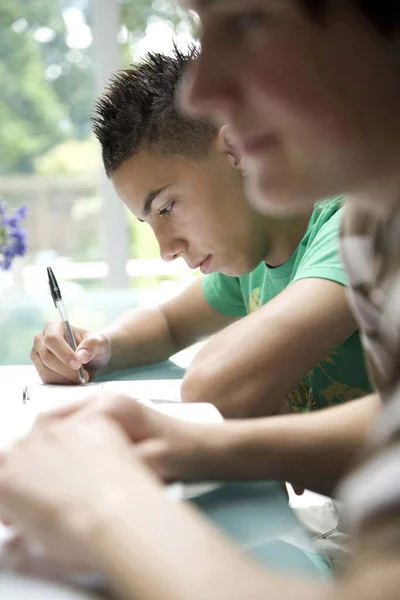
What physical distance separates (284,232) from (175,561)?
0.85 m

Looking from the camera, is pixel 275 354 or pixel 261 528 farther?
pixel 275 354

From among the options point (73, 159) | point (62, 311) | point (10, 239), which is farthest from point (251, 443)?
point (73, 159)

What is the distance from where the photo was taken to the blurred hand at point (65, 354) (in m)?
1.07

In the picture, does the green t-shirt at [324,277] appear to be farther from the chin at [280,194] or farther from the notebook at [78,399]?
the chin at [280,194]

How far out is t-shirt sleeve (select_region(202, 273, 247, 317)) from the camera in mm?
1366

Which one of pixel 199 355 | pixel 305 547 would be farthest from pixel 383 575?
pixel 199 355

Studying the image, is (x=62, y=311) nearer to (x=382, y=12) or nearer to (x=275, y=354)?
(x=275, y=354)

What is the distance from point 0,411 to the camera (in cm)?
75

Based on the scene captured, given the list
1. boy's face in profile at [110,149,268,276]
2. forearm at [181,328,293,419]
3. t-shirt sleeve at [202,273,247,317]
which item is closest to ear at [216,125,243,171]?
boy's face in profile at [110,149,268,276]

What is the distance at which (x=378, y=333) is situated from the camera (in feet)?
1.60

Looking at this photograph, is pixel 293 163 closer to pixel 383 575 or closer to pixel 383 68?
pixel 383 68

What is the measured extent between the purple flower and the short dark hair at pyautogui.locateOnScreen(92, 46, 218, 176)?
1.32ft

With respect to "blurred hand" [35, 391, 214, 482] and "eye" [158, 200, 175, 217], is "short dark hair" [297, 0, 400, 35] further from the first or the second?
"eye" [158, 200, 175, 217]

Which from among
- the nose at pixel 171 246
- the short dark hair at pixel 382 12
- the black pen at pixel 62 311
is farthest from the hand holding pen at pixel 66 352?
the short dark hair at pixel 382 12
